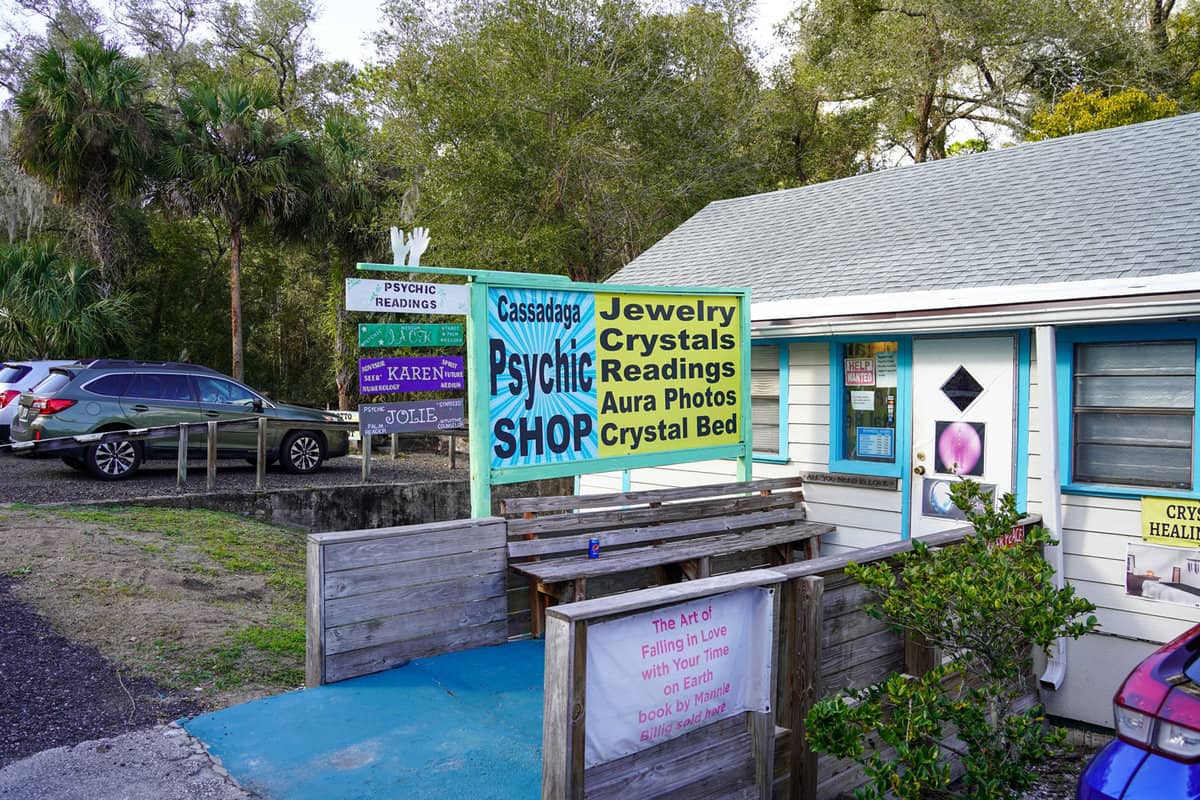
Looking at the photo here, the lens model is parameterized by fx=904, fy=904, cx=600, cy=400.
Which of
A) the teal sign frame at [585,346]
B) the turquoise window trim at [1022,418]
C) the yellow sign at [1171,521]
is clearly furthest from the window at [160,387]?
the yellow sign at [1171,521]

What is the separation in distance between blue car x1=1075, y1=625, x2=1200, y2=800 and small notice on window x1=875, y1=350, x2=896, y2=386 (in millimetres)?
4764

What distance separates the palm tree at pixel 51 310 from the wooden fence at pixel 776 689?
1981 cm

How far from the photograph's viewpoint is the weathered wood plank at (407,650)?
207 inches

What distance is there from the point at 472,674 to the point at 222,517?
24.2 ft

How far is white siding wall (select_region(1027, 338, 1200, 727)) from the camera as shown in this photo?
21.0 ft

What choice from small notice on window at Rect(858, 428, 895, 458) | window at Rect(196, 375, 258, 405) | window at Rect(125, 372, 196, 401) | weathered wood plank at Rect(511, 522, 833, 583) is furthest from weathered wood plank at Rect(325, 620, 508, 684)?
window at Rect(196, 375, 258, 405)

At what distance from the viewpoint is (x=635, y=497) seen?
746 centimetres

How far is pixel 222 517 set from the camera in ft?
38.2

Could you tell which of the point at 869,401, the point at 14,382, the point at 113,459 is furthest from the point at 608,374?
the point at 14,382

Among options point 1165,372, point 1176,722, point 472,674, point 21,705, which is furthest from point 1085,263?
point 21,705

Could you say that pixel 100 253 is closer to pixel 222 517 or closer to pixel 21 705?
pixel 222 517

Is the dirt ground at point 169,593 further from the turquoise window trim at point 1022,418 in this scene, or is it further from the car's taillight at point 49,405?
the turquoise window trim at point 1022,418

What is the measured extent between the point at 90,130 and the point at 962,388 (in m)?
19.3

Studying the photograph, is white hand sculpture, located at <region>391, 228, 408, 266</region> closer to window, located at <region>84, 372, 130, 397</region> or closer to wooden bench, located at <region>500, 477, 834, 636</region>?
wooden bench, located at <region>500, 477, 834, 636</region>
